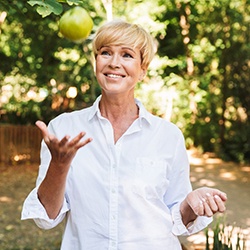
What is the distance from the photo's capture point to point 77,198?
1.58m

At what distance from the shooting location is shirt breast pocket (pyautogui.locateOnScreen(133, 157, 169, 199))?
62.4 inches

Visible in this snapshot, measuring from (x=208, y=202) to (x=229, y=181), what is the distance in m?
7.98

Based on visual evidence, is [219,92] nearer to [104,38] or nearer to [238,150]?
[238,150]

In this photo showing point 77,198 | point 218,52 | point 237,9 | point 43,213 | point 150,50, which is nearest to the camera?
point 43,213

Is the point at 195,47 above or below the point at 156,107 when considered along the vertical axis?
above

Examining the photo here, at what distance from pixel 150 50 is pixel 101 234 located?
24.6 inches

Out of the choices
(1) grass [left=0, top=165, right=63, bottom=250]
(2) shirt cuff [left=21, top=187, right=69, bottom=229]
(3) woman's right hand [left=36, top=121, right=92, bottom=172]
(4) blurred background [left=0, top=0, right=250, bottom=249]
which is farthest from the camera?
(4) blurred background [left=0, top=0, right=250, bottom=249]

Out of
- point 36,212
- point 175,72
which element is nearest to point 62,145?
point 36,212

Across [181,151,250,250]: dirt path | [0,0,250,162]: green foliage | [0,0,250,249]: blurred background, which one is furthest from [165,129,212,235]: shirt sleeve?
[0,0,250,162]: green foliage

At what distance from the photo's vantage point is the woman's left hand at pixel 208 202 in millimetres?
1495

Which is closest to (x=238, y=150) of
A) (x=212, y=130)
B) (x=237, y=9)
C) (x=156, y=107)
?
(x=212, y=130)

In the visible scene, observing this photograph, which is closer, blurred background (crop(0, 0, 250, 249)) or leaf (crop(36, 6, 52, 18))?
leaf (crop(36, 6, 52, 18))

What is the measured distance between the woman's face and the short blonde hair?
0.02 metres

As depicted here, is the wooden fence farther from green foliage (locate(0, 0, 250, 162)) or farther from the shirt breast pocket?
the shirt breast pocket
